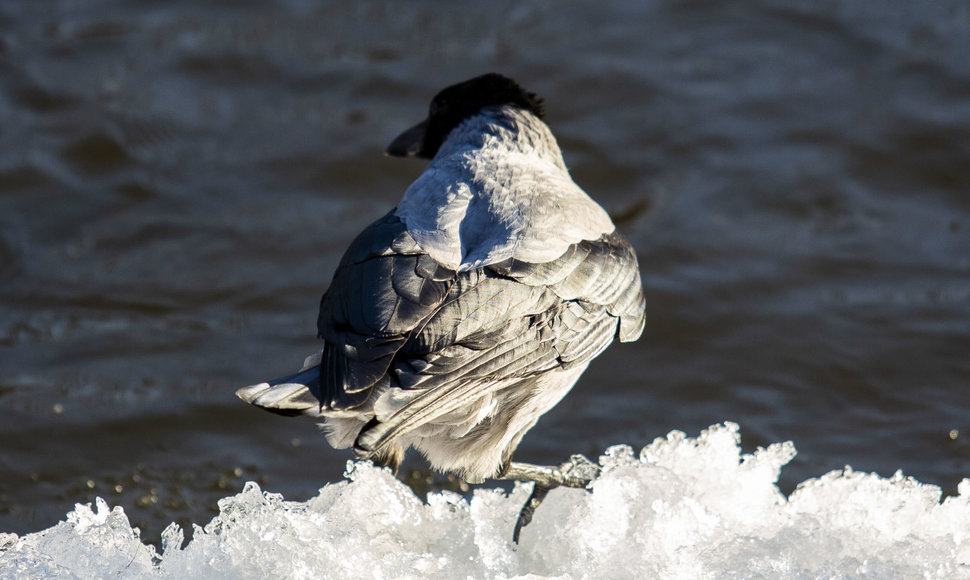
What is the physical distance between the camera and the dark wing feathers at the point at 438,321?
3559 mm

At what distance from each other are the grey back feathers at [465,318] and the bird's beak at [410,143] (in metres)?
1.17

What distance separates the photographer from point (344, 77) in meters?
8.80

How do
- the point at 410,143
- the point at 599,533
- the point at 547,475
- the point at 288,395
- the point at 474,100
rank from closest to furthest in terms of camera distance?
1. the point at 288,395
2. the point at 599,533
3. the point at 547,475
4. the point at 474,100
5. the point at 410,143

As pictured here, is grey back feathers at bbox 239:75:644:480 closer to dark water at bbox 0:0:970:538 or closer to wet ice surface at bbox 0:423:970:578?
wet ice surface at bbox 0:423:970:578

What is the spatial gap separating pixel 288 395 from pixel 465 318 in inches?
24.0

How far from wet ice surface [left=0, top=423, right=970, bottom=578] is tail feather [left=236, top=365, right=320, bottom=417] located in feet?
1.32

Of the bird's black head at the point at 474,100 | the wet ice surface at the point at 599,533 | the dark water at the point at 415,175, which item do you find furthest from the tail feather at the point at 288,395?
the bird's black head at the point at 474,100

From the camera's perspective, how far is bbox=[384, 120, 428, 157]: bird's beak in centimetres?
591

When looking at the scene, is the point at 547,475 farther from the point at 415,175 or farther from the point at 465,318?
the point at 415,175

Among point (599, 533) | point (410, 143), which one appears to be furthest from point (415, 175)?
point (599, 533)

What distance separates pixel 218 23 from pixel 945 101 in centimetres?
570

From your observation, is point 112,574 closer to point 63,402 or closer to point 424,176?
point 424,176

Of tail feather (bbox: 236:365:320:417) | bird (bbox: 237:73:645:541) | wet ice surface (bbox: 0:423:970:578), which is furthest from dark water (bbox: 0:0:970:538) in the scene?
tail feather (bbox: 236:365:320:417)

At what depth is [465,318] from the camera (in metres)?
3.68
